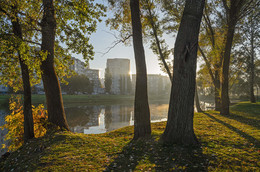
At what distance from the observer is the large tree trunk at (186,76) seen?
524cm

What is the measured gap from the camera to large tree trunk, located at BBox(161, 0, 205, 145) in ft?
17.2

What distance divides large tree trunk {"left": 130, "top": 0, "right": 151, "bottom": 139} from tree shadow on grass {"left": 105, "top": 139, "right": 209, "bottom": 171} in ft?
4.80

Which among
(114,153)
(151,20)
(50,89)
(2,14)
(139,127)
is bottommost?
(114,153)

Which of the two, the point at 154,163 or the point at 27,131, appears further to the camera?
the point at 27,131

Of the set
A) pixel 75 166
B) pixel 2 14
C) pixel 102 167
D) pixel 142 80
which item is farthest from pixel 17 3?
pixel 102 167

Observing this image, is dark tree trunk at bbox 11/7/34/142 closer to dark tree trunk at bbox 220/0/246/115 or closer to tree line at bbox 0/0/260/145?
tree line at bbox 0/0/260/145

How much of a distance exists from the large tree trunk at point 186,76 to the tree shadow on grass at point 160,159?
55cm

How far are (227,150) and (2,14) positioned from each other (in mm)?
10043

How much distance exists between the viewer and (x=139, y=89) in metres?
7.01

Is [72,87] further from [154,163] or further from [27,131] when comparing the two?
[154,163]

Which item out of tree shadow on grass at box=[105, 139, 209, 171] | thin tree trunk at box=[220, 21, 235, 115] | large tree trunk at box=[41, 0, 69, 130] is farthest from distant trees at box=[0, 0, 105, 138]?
thin tree trunk at box=[220, 21, 235, 115]

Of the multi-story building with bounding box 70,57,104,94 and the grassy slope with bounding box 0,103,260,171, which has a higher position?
the multi-story building with bounding box 70,57,104,94

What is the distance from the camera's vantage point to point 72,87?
2493 inches

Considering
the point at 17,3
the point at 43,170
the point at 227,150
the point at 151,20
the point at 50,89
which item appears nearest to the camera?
the point at 43,170
